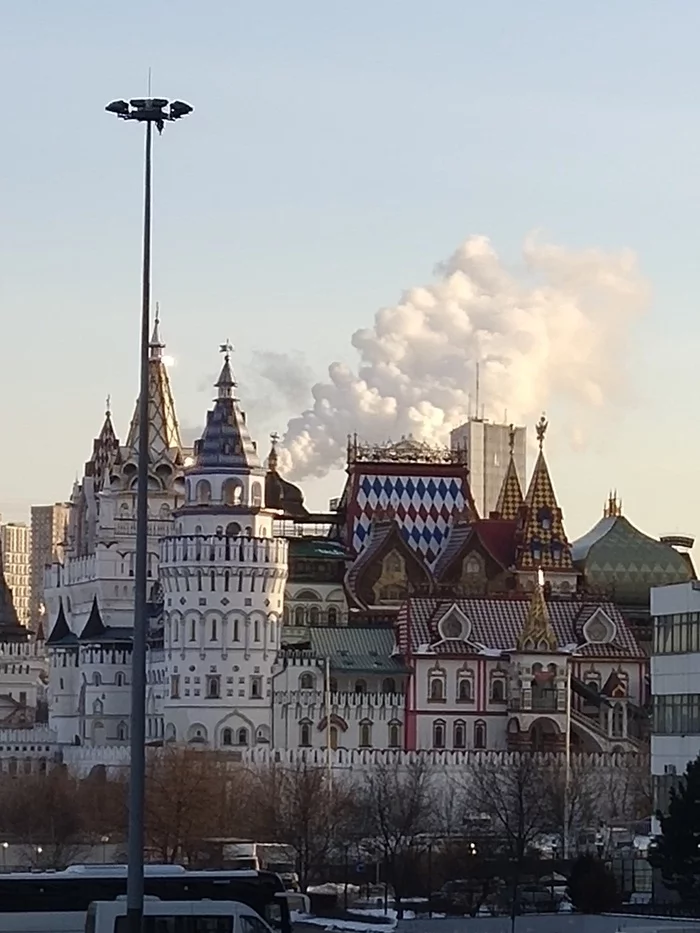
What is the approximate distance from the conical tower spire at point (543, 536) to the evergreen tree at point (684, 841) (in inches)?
3161

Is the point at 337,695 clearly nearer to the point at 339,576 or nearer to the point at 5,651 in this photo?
the point at 339,576

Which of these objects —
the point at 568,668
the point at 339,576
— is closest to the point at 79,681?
the point at 339,576

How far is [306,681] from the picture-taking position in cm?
13688

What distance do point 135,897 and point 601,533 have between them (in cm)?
11775

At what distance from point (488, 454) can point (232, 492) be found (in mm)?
40101

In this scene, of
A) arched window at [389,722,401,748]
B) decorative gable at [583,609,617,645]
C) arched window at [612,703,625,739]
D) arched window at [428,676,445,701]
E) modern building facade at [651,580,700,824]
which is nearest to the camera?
modern building facade at [651,580,700,824]

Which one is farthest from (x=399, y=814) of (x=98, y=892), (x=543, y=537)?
(x=98, y=892)

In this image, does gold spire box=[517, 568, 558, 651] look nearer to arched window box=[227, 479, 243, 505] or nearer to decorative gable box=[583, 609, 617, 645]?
decorative gable box=[583, 609, 617, 645]

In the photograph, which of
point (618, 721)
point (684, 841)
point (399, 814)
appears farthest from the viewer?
point (618, 721)

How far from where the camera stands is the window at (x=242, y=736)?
134 metres

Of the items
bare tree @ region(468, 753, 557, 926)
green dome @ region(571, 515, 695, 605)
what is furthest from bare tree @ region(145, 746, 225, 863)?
green dome @ region(571, 515, 695, 605)

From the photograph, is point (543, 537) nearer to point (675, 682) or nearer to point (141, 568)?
point (675, 682)

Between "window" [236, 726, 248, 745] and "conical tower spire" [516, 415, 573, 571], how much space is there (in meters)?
19.9

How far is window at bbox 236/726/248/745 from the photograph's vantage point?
438 ft
